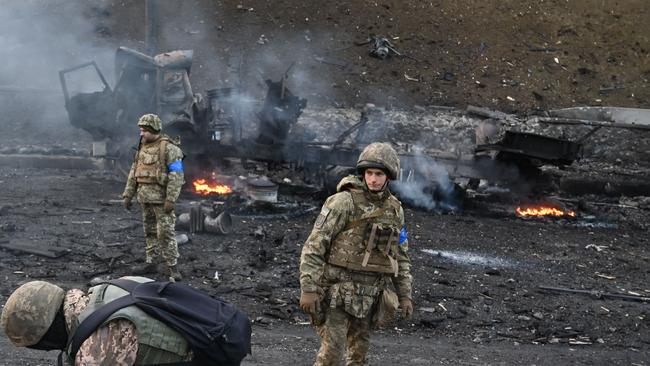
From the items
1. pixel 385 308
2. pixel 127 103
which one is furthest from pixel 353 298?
pixel 127 103

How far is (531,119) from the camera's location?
19.4m

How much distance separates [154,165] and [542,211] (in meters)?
8.12

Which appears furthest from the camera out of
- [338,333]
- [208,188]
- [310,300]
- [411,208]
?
[411,208]

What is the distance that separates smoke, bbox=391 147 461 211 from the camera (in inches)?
508

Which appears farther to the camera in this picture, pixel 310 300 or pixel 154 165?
pixel 154 165

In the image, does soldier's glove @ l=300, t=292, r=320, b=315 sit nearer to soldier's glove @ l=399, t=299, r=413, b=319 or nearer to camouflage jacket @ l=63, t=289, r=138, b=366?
soldier's glove @ l=399, t=299, r=413, b=319

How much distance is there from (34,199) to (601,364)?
374 inches

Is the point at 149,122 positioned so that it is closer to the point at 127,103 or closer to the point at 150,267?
the point at 150,267

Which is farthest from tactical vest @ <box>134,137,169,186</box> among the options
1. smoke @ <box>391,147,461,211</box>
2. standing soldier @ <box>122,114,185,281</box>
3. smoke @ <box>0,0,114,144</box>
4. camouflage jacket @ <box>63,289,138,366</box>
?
smoke @ <box>0,0,114,144</box>

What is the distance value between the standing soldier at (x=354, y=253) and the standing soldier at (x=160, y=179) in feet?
11.5

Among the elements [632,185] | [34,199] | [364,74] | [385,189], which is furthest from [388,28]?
[385,189]

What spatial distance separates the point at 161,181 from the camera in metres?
8.04

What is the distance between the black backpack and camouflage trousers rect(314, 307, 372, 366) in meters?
1.60

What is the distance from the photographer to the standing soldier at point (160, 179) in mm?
7996
